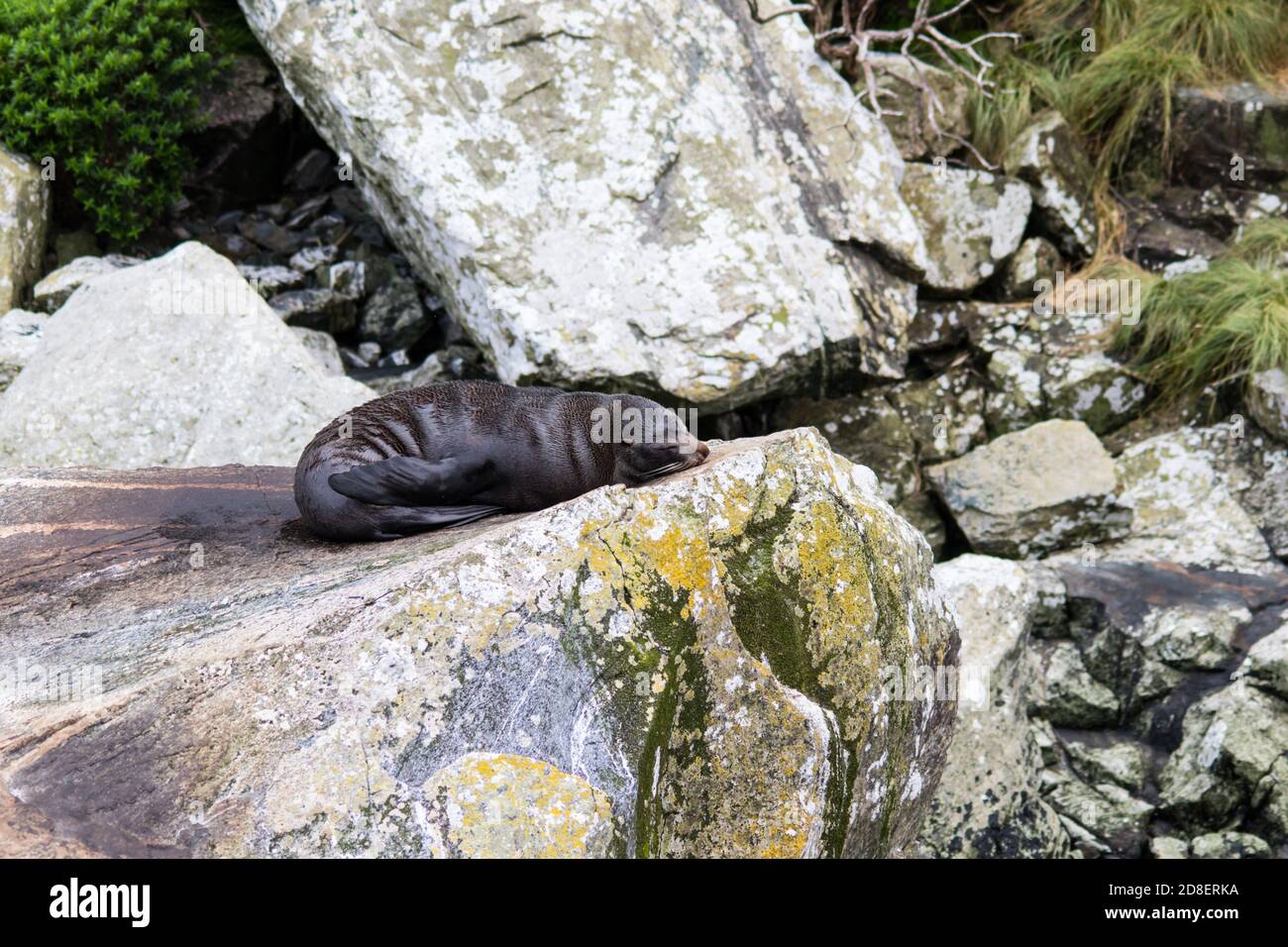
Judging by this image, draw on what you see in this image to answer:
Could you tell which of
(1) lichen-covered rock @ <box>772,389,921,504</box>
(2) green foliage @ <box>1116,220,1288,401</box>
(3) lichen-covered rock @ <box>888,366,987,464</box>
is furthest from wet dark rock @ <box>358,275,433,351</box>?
(2) green foliage @ <box>1116,220,1288,401</box>

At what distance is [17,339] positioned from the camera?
8.43m

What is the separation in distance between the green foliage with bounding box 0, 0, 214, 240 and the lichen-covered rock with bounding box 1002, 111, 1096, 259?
6303 millimetres

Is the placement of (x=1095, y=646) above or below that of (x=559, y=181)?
below

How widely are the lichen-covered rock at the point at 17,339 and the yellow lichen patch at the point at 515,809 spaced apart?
5906 millimetres

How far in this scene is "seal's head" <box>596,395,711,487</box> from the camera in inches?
181

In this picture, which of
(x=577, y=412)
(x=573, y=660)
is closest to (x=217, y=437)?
(x=577, y=412)

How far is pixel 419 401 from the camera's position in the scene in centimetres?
539

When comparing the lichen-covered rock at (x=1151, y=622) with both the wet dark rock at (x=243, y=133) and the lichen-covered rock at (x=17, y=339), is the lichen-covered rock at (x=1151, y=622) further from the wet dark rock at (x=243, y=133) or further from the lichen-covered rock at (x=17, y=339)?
the wet dark rock at (x=243, y=133)

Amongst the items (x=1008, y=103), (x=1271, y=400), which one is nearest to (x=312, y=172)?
(x=1008, y=103)

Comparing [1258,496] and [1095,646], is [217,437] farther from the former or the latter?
[1258,496]

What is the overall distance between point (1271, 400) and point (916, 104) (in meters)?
3.39

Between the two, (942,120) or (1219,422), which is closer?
(1219,422)

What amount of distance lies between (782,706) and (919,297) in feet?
20.3

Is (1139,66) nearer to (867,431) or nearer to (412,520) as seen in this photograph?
(867,431)
